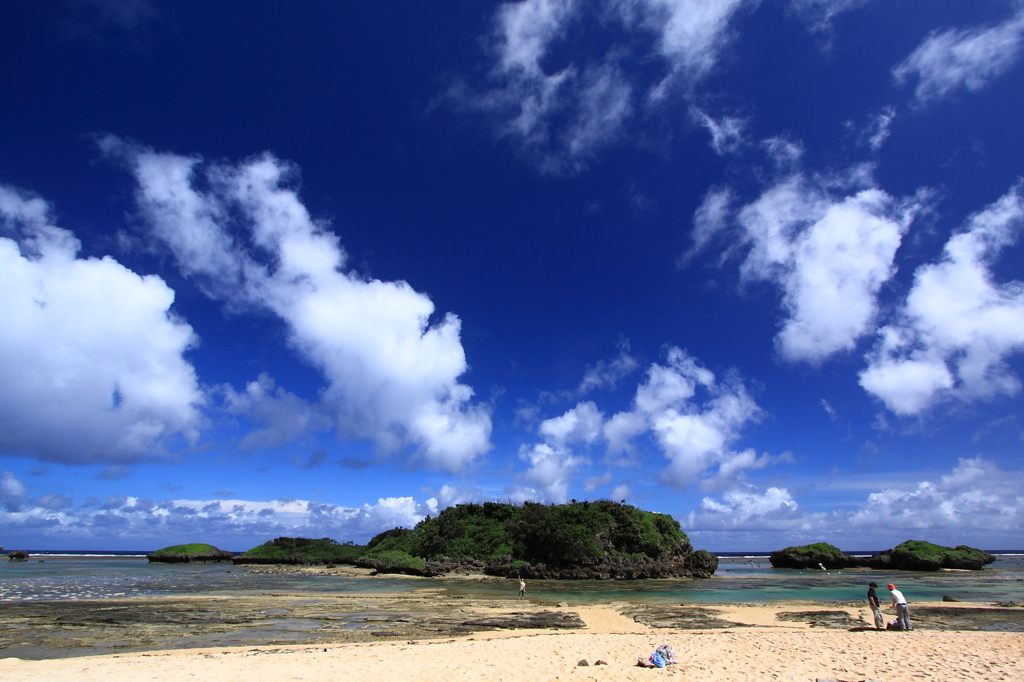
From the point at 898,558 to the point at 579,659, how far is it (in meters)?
87.9

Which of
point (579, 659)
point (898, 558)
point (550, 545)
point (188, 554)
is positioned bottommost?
point (898, 558)

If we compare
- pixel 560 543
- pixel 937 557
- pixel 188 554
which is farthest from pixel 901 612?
pixel 188 554

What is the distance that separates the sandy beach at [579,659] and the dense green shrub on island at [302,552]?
70.7 metres

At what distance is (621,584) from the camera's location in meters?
48.0

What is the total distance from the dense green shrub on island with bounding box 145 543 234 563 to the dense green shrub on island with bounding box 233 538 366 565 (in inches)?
305

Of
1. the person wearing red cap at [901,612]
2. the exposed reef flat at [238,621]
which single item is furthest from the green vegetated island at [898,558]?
the exposed reef flat at [238,621]

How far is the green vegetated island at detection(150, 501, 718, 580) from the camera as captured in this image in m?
54.4

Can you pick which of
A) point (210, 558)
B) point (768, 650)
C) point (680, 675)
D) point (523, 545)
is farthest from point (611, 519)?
point (210, 558)

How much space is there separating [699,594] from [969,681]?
29528mm

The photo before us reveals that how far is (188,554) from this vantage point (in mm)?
83438

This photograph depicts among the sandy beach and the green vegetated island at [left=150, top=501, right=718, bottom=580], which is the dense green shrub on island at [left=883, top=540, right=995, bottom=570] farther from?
the sandy beach

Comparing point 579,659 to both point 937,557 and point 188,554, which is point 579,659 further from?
point 188,554

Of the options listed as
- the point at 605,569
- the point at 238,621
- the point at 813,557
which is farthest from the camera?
the point at 813,557

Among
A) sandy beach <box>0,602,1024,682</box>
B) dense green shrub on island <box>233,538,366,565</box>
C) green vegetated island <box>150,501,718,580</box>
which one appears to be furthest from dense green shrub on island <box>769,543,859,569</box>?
dense green shrub on island <box>233,538,366,565</box>
